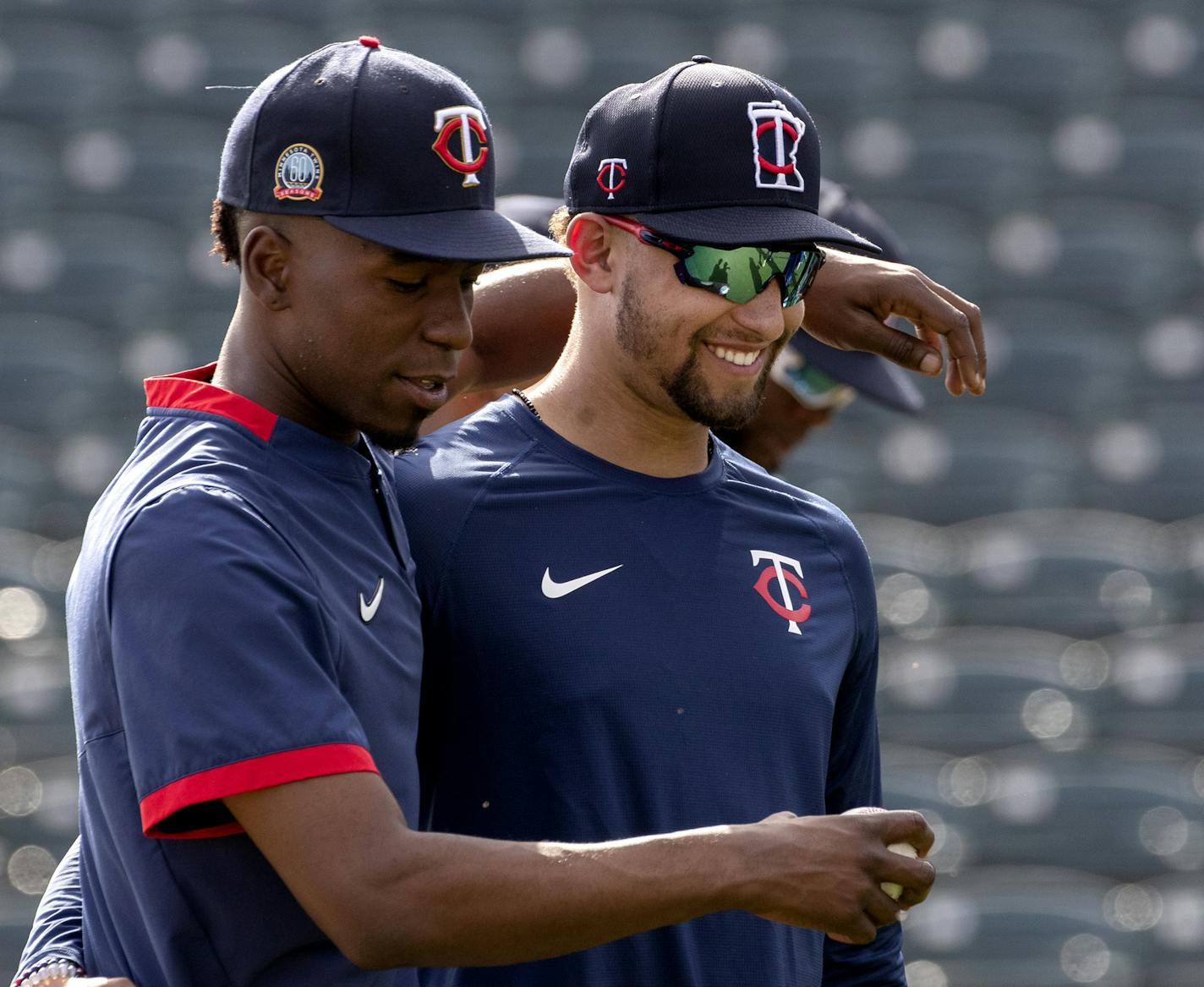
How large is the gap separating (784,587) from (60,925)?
89 centimetres

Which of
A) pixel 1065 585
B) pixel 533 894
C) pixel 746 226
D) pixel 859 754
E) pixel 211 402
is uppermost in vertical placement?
pixel 746 226

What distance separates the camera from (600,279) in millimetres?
2045

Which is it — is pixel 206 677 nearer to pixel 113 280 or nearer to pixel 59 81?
pixel 113 280

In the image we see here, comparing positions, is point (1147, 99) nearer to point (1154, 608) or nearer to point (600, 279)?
point (1154, 608)

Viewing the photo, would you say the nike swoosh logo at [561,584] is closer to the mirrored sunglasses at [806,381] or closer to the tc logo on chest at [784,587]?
the tc logo on chest at [784,587]

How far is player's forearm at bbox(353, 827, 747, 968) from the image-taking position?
1.44 metres

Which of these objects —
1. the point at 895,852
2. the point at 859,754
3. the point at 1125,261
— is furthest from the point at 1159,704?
the point at 895,852

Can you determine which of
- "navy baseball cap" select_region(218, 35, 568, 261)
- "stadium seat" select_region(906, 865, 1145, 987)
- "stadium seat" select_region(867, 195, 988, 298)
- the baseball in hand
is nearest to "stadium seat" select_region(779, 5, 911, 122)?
"stadium seat" select_region(867, 195, 988, 298)

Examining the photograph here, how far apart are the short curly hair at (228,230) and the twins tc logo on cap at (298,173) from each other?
0.07 meters

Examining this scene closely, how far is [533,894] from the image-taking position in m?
1.47

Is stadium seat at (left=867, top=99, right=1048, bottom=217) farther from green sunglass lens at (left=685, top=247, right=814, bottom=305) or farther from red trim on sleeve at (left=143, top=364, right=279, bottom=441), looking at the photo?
red trim on sleeve at (left=143, top=364, right=279, bottom=441)

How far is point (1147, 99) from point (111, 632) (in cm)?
578

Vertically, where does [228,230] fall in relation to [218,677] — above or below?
above

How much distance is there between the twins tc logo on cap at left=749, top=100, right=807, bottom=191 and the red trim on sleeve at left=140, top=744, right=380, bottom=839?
2.81 ft
